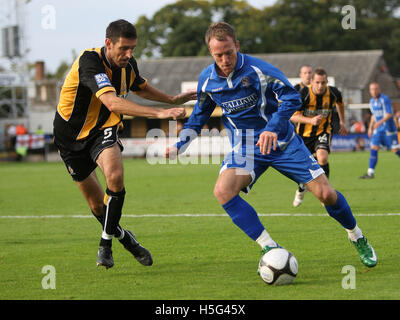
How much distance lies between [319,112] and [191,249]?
5048 mm

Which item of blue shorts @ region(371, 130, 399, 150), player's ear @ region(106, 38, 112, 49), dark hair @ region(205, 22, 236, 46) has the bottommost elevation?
blue shorts @ region(371, 130, 399, 150)

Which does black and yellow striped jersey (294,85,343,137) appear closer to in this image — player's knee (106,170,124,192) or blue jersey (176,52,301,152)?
blue jersey (176,52,301,152)

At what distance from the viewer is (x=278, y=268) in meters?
5.59

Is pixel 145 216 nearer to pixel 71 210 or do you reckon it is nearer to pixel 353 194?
pixel 71 210

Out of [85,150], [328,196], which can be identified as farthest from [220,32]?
[85,150]

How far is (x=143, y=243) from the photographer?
8.13 metres

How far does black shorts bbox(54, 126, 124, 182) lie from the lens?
660 cm

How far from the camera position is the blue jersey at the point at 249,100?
603cm

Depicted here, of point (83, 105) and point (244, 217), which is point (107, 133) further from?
point (244, 217)

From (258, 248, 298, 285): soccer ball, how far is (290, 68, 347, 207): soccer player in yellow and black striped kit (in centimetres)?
556

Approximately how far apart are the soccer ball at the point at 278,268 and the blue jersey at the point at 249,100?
102cm

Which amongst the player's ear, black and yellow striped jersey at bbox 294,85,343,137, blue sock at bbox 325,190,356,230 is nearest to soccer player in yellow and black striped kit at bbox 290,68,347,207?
black and yellow striped jersey at bbox 294,85,343,137

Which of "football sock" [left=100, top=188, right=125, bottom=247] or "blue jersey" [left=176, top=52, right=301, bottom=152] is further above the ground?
"blue jersey" [left=176, top=52, right=301, bottom=152]
